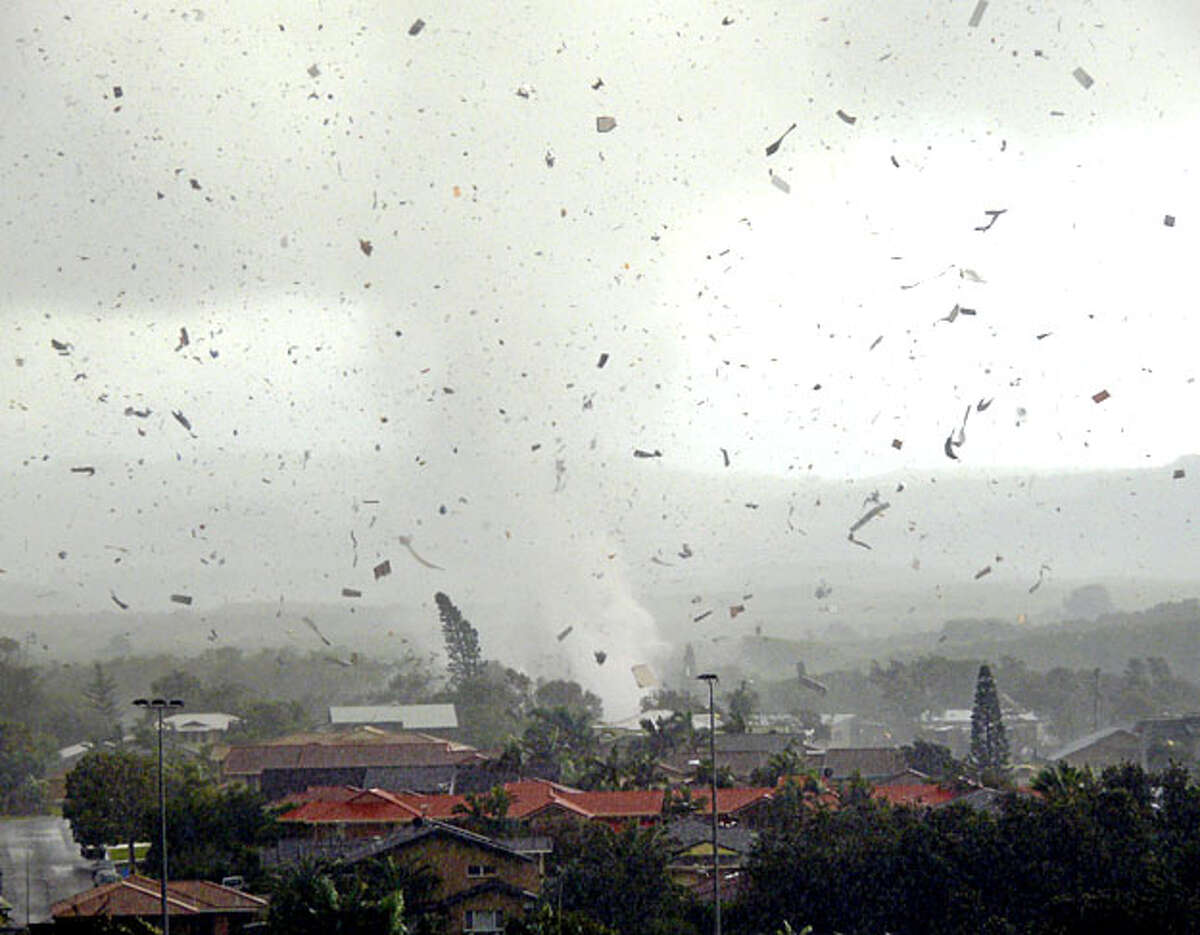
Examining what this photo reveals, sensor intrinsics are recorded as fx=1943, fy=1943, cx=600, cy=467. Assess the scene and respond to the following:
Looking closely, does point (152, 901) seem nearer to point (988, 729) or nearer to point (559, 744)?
point (559, 744)

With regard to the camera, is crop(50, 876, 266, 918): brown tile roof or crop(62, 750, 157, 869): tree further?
crop(62, 750, 157, 869): tree

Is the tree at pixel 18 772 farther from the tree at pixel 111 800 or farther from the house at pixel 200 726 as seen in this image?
the tree at pixel 111 800

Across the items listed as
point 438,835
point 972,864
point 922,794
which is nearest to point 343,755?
point 922,794

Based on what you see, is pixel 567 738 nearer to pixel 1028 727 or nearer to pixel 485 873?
pixel 485 873

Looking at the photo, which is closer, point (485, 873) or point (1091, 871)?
point (1091, 871)

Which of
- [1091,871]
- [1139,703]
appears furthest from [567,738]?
[1139,703]

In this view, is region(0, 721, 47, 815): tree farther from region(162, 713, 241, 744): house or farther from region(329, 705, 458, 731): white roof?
region(329, 705, 458, 731): white roof

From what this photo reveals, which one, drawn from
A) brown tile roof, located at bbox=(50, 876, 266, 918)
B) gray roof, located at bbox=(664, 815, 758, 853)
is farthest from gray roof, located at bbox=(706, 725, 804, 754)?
brown tile roof, located at bbox=(50, 876, 266, 918)
